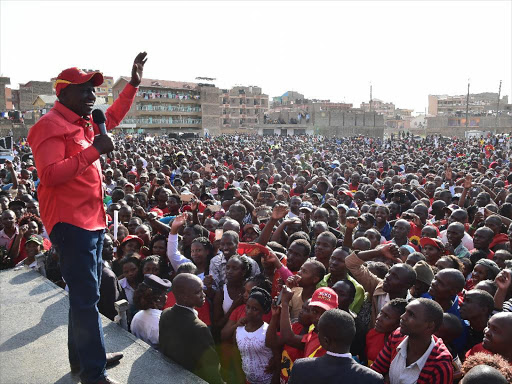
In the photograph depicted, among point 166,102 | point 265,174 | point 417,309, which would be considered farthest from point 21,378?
point 166,102

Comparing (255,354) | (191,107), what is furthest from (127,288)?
(191,107)

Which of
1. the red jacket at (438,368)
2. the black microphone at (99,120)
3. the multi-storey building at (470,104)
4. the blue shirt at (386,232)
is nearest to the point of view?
the black microphone at (99,120)

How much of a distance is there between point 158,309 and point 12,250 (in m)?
2.92

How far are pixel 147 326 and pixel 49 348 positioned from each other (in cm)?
72

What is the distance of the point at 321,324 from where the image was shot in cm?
238

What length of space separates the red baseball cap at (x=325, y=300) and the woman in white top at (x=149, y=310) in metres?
1.31

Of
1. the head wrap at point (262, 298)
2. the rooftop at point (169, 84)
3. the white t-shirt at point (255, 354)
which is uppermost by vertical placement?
the rooftop at point (169, 84)

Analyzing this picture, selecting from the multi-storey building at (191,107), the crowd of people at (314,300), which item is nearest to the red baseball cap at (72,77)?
the crowd of people at (314,300)

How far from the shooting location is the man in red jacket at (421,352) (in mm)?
2473

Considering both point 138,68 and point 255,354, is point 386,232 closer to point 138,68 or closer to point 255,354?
point 255,354

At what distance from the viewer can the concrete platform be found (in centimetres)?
264

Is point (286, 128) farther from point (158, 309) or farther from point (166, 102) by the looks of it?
point (158, 309)

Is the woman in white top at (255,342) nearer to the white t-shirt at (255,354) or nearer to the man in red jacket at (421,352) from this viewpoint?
the white t-shirt at (255,354)

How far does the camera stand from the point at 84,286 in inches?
92.4
